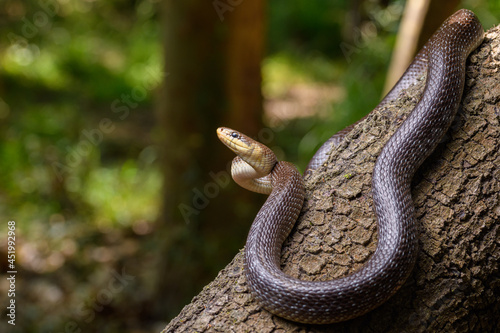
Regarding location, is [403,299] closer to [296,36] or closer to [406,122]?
[406,122]

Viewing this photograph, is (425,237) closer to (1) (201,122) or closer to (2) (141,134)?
(1) (201,122)

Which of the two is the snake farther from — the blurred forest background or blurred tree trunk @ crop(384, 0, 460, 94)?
the blurred forest background

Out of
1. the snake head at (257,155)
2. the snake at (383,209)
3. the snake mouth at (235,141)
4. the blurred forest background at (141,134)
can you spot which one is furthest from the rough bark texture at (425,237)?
the blurred forest background at (141,134)

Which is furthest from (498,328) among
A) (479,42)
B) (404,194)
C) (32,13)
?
(32,13)

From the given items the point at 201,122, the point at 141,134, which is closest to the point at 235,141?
the point at 201,122

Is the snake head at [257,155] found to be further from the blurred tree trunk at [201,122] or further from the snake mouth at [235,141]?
the blurred tree trunk at [201,122]

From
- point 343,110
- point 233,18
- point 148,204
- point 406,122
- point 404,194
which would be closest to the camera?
point 404,194

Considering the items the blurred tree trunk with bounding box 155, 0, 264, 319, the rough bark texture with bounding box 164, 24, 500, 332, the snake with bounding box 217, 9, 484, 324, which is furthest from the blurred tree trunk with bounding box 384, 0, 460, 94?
the rough bark texture with bounding box 164, 24, 500, 332
